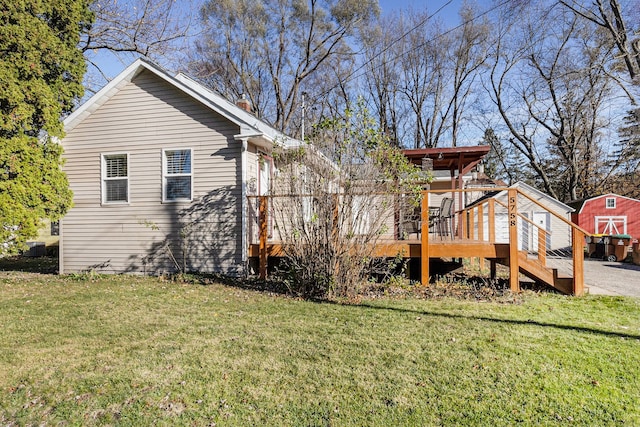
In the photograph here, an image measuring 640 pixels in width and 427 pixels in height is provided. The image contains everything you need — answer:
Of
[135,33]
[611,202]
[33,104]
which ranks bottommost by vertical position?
[611,202]

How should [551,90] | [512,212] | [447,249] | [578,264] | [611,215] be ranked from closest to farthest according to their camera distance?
[578,264] < [512,212] < [447,249] < [611,215] < [551,90]

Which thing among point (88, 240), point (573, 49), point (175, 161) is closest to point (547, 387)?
point (175, 161)

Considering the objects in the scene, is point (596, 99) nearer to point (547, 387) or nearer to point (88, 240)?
point (547, 387)

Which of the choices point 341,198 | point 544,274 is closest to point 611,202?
point 544,274

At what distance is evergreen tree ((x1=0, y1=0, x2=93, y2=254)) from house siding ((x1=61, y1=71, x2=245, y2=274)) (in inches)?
39.7

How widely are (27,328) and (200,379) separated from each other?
2.93 metres

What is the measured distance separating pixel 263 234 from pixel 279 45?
59.6ft

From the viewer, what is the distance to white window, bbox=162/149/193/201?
27.3ft

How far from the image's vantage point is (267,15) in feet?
71.6

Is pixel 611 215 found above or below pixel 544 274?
above

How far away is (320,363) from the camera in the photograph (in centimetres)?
351

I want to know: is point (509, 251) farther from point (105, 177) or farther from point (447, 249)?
point (105, 177)

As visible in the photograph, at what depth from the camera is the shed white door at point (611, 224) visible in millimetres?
18516

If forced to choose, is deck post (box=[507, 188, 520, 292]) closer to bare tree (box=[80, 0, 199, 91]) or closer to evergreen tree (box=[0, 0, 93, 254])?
evergreen tree (box=[0, 0, 93, 254])
